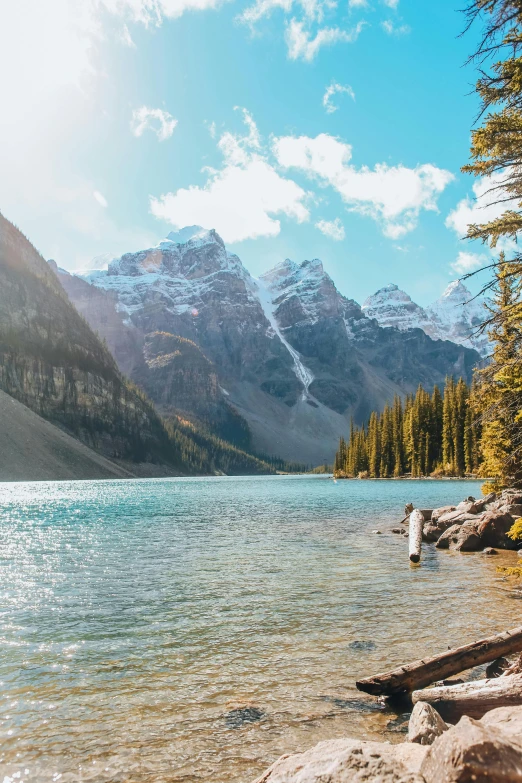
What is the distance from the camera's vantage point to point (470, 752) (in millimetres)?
3770

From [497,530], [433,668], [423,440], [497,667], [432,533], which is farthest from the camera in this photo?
[423,440]

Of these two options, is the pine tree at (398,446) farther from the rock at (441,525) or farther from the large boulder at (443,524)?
the rock at (441,525)

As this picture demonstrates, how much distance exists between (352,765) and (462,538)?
23133 millimetres

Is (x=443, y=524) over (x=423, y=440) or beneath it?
beneath

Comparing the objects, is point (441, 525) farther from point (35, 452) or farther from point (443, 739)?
point (35, 452)

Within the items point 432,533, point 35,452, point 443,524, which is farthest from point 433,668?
point 35,452

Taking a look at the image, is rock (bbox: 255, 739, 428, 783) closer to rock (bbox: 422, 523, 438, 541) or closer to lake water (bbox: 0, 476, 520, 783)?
lake water (bbox: 0, 476, 520, 783)

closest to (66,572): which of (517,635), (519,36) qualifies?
(517,635)

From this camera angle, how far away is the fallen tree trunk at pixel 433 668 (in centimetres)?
891

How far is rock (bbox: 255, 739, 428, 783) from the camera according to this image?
4.54 m

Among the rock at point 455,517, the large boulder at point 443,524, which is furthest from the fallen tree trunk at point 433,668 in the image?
the rock at point 455,517

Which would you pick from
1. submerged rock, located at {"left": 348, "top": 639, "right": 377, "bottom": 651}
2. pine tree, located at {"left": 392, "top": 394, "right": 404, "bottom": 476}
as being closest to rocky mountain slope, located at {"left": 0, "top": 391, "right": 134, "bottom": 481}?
pine tree, located at {"left": 392, "top": 394, "right": 404, "bottom": 476}

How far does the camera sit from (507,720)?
5.65 meters

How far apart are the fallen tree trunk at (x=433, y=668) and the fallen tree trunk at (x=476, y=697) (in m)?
0.81
